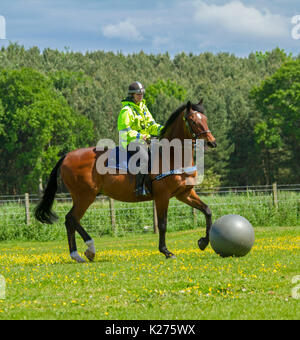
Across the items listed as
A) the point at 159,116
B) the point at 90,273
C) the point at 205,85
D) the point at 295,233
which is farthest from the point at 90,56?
the point at 90,273

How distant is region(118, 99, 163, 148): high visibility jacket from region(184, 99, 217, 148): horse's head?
1013 millimetres

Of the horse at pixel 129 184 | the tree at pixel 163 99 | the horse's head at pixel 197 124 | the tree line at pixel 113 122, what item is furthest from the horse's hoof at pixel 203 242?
the tree at pixel 163 99

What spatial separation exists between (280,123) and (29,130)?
1211 inches

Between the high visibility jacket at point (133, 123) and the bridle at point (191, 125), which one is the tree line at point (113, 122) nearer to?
the high visibility jacket at point (133, 123)

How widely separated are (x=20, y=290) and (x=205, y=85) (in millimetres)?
86967

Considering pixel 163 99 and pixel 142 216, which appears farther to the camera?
pixel 163 99

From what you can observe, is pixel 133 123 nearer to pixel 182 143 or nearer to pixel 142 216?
pixel 182 143

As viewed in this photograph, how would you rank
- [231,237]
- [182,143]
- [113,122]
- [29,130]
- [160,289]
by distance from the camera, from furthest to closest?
[113,122], [29,130], [182,143], [231,237], [160,289]

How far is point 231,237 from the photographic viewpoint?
486 inches

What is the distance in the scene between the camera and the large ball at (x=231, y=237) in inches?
488

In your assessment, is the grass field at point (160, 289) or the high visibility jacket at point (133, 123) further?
the high visibility jacket at point (133, 123)

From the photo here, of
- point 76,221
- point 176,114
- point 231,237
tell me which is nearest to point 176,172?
point 176,114

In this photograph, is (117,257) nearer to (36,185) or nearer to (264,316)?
(264,316)

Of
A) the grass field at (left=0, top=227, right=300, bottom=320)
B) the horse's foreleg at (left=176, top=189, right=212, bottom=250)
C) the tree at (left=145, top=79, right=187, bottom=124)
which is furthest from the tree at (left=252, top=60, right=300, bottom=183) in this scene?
the grass field at (left=0, top=227, right=300, bottom=320)
